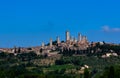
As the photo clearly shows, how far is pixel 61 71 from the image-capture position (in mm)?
195125

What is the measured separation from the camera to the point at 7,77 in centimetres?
14838

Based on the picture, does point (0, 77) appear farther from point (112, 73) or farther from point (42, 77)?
point (112, 73)

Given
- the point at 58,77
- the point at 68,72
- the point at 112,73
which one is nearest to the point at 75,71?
the point at 68,72

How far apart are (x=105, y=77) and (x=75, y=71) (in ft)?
283

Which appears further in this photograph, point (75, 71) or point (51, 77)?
point (75, 71)

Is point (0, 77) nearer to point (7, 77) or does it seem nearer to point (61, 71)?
point (7, 77)

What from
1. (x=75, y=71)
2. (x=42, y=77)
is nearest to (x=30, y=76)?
(x=42, y=77)

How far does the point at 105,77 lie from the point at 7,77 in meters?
44.7

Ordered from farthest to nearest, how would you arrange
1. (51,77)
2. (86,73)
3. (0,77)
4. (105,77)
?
1. (51,77)
2. (0,77)
3. (86,73)
4. (105,77)

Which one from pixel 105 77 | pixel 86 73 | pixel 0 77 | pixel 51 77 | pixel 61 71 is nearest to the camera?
pixel 105 77

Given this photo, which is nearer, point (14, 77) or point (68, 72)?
point (14, 77)

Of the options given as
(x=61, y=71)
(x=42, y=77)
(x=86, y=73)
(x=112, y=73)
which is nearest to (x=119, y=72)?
(x=112, y=73)

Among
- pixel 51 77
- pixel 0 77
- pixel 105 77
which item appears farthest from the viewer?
pixel 51 77

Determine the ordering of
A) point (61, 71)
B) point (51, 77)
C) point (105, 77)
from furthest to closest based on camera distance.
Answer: point (61, 71), point (51, 77), point (105, 77)
